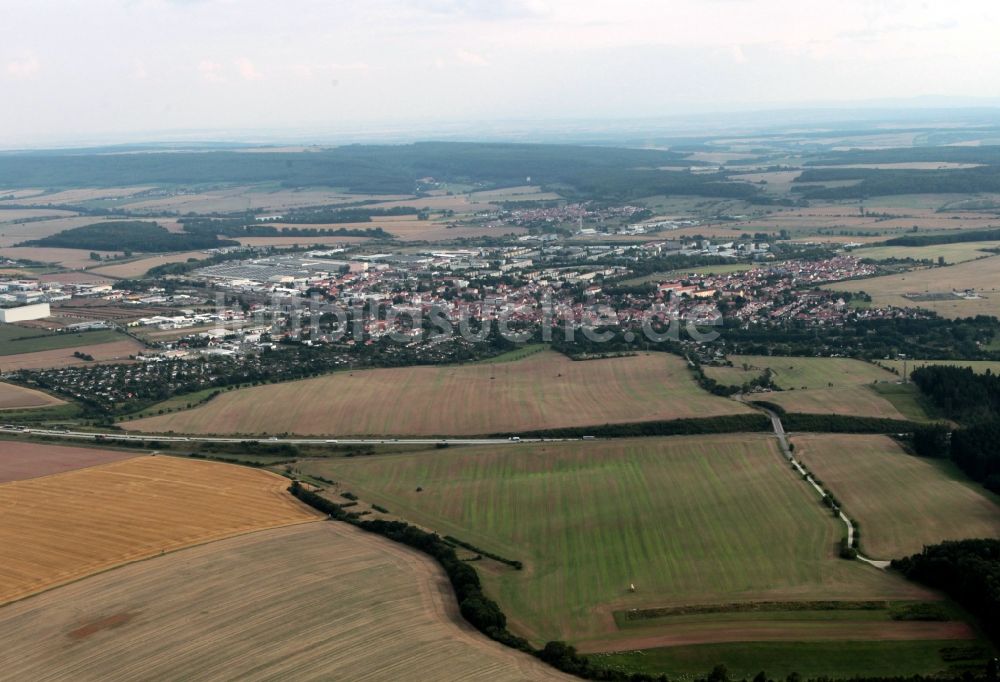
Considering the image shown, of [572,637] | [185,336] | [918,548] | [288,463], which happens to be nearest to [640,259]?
[185,336]

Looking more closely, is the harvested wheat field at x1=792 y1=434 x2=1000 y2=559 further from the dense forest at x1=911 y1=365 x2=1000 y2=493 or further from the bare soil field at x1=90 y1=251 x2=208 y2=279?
the bare soil field at x1=90 y1=251 x2=208 y2=279

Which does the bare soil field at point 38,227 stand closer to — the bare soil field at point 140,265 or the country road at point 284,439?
the bare soil field at point 140,265

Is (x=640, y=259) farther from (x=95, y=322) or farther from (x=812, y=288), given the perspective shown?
(x=95, y=322)

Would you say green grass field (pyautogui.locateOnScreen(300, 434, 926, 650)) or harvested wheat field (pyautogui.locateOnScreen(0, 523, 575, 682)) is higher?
harvested wheat field (pyautogui.locateOnScreen(0, 523, 575, 682))

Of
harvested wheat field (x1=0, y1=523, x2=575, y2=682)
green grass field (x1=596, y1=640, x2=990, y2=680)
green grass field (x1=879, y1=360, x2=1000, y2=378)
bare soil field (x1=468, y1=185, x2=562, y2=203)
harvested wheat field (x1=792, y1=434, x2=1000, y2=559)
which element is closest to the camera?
harvested wheat field (x1=0, y1=523, x2=575, y2=682)

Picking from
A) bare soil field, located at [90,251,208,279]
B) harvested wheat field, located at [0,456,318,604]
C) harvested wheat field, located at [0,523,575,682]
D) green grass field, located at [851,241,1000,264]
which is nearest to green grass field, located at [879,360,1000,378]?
harvested wheat field, located at [0,456,318,604]

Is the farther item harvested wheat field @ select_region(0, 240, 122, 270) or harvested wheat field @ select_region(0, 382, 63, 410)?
harvested wheat field @ select_region(0, 240, 122, 270)
